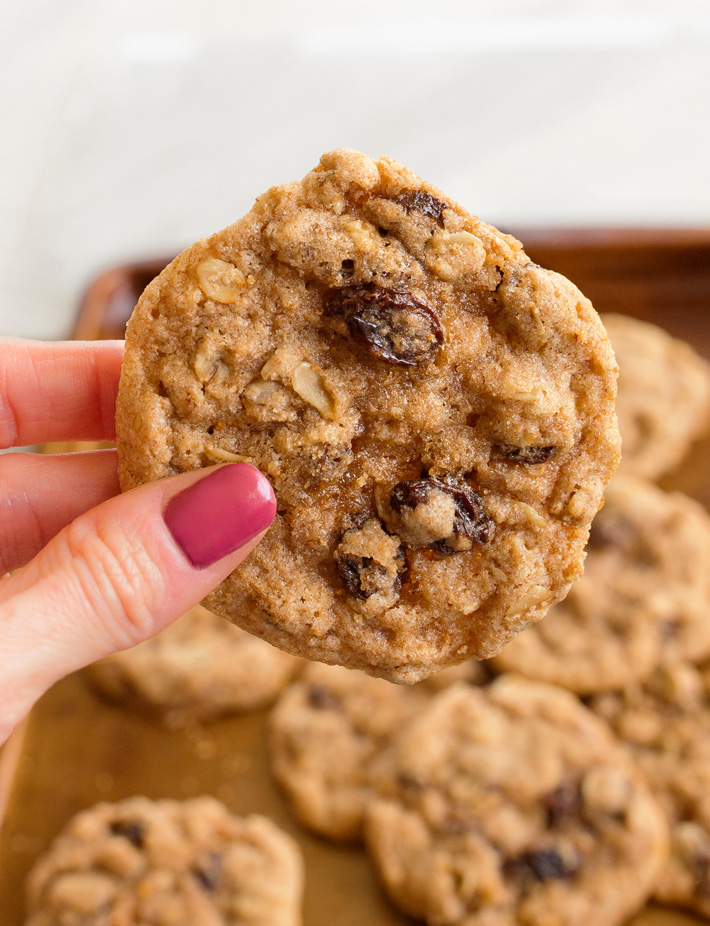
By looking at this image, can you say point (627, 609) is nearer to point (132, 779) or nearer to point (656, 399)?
point (656, 399)

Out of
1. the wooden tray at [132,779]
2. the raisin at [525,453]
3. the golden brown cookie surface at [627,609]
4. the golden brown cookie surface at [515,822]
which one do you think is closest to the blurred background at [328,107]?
the wooden tray at [132,779]

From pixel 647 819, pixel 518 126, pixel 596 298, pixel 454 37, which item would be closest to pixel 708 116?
pixel 518 126

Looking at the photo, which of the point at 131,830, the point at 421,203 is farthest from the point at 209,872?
the point at 421,203

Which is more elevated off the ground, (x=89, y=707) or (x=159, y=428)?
(x=159, y=428)

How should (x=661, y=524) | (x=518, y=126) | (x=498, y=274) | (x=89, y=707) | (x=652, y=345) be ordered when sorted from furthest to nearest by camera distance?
(x=518, y=126) < (x=652, y=345) < (x=661, y=524) < (x=89, y=707) < (x=498, y=274)

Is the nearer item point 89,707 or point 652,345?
point 89,707

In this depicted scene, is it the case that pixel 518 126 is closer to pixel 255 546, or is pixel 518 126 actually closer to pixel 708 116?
pixel 708 116
